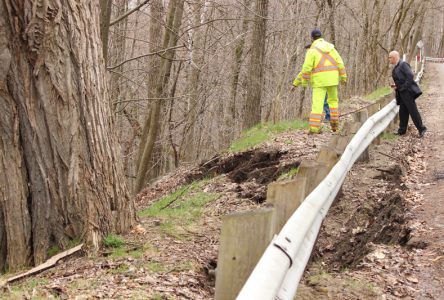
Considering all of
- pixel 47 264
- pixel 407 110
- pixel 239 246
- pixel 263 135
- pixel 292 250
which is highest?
pixel 407 110

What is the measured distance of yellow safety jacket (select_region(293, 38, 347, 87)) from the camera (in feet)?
32.1

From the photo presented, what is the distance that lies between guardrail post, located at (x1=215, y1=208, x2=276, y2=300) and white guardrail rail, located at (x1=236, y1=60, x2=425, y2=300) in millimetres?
79

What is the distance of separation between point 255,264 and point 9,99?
3478 mm

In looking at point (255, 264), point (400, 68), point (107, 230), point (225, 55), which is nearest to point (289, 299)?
point (255, 264)

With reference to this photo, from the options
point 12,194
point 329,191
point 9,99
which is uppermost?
point 9,99

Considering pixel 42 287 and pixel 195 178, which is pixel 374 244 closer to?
pixel 42 287

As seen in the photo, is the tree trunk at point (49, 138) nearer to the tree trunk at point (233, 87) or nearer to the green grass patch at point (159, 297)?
the green grass patch at point (159, 297)

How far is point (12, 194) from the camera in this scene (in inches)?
201

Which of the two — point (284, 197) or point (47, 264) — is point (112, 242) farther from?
point (284, 197)

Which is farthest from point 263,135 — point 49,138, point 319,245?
point 49,138

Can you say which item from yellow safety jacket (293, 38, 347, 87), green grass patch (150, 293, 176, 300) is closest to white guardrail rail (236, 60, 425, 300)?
green grass patch (150, 293, 176, 300)

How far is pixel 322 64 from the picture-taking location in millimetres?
9859

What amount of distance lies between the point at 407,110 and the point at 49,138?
775 cm

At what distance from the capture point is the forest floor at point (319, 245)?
4.05 m
